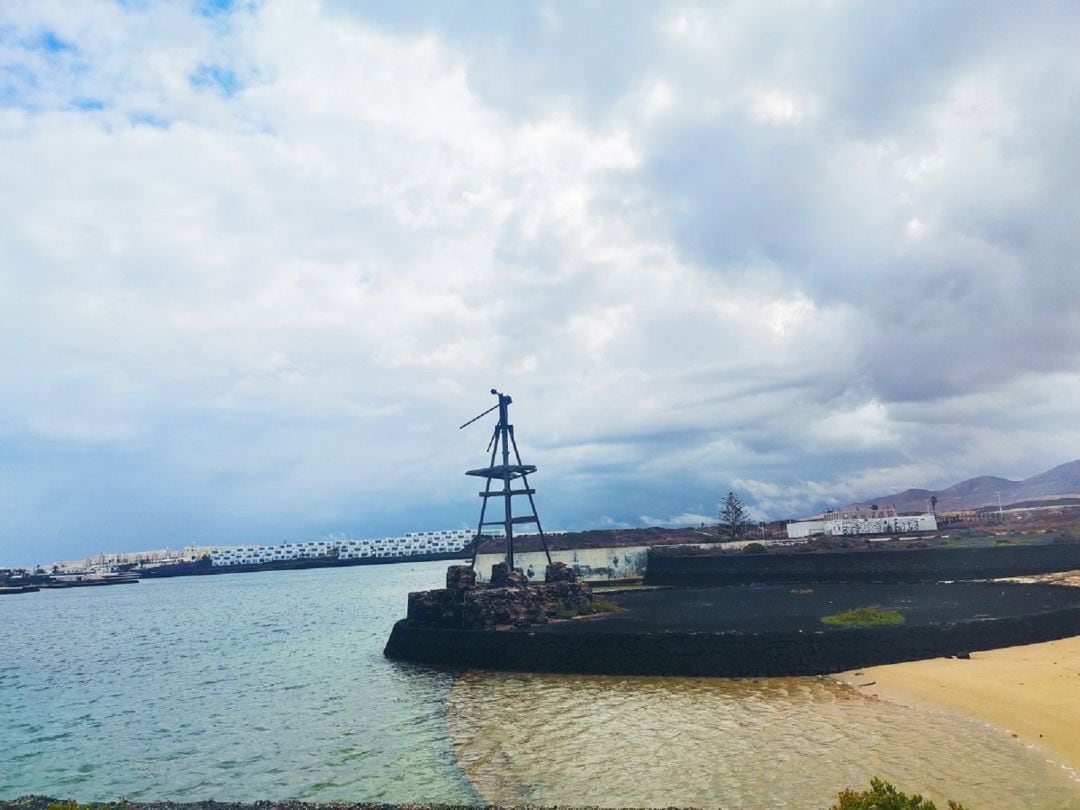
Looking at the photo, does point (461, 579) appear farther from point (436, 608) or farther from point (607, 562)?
point (607, 562)

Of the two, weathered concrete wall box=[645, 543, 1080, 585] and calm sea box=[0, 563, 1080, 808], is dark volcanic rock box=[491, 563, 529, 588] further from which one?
weathered concrete wall box=[645, 543, 1080, 585]

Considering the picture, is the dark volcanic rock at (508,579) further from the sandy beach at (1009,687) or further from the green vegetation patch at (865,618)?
the sandy beach at (1009,687)

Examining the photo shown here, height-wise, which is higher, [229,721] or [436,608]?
[436,608]

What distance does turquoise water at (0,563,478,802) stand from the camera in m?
17.6

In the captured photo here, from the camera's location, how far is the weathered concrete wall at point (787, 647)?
78.4 feet

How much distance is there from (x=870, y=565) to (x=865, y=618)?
94.2 ft

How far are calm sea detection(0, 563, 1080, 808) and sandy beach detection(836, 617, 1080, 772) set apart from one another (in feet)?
2.64

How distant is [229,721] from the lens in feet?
83.7

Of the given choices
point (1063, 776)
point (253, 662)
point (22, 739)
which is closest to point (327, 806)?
point (1063, 776)

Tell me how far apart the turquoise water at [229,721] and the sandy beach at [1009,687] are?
13.0m

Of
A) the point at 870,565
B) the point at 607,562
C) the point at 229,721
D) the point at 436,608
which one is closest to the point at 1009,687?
the point at 436,608

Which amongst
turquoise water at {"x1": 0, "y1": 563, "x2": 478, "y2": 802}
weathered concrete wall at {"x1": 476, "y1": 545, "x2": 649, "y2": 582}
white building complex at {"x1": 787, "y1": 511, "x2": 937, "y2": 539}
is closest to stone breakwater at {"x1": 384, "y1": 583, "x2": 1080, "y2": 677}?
turquoise water at {"x1": 0, "y1": 563, "x2": 478, "y2": 802}

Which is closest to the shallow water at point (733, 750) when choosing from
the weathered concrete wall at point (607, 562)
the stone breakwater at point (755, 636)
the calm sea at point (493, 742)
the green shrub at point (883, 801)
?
the calm sea at point (493, 742)

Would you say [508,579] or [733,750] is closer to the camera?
[733,750]
